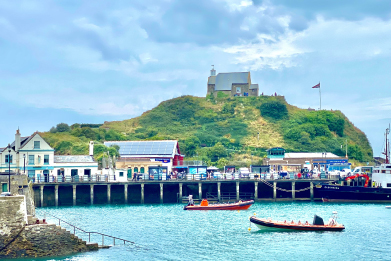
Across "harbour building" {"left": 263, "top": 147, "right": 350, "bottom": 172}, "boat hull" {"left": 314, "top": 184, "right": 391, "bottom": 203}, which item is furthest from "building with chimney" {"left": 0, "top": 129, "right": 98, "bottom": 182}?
"harbour building" {"left": 263, "top": 147, "right": 350, "bottom": 172}

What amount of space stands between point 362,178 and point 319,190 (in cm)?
777

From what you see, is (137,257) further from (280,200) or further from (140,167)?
(140,167)

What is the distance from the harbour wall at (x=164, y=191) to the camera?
3408 inches

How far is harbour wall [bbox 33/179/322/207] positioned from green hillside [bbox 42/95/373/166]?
30020 mm

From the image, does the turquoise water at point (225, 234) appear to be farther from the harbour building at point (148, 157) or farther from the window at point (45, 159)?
the harbour building at point (148, 157)

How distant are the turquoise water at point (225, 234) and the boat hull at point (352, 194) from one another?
6.64 m

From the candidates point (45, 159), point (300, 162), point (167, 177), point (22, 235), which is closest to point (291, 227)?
point (22, 235)

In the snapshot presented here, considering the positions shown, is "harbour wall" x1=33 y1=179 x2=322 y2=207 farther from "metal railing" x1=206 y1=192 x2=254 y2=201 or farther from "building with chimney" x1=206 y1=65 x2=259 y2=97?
"building with chimney" x1=206 y1=65 x2=259 y2=97

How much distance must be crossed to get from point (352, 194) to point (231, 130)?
72829 millimetres

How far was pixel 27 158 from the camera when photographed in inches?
3435

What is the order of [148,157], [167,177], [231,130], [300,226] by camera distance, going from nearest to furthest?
[300,226] → [167,177] → [148,157] → [231,130]

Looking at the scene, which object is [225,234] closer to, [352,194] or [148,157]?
[352,194]

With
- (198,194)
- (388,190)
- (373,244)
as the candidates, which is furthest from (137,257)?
(388,190)

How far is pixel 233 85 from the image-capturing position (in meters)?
183
